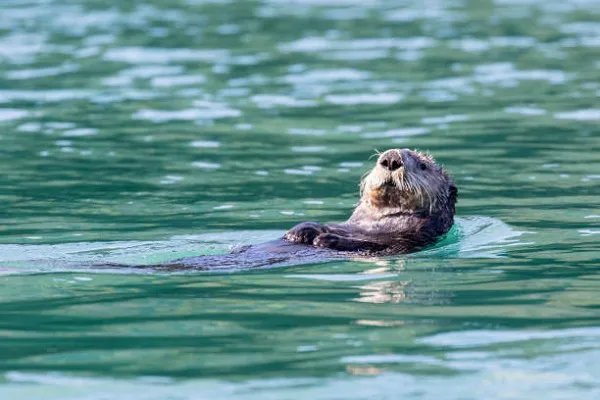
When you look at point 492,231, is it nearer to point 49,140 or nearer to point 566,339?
point 566,339

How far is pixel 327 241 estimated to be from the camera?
27.5 feet

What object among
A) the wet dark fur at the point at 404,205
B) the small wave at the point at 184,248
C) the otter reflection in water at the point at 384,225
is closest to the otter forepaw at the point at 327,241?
the otter reflection in water at the point at 384,225

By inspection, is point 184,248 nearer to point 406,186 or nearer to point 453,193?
point 406,186

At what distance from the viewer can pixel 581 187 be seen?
11102 mm

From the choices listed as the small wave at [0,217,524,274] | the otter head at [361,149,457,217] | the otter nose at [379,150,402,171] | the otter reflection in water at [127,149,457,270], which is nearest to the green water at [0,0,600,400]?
the small wave at [0,217,524,274]

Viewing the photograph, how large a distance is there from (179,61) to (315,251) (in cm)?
1157

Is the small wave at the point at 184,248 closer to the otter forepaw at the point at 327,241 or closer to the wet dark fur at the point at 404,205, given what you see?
the wet dark fur at the point at 404,205

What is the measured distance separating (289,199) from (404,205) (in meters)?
1.86

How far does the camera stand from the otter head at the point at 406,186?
358 inches

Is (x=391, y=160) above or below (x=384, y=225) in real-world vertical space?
above

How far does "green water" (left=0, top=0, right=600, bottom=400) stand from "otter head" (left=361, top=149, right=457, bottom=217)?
343 mm

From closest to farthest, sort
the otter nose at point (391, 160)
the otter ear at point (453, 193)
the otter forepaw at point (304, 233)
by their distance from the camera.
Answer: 1. the otter forepaw at point (304, 233)
2. the otter nose at point (391, 160)
3. the otter ear at point (453, 193)

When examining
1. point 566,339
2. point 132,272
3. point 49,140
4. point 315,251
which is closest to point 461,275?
point 315,251

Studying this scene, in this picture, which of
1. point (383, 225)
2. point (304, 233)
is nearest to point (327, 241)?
point (304, 233)
